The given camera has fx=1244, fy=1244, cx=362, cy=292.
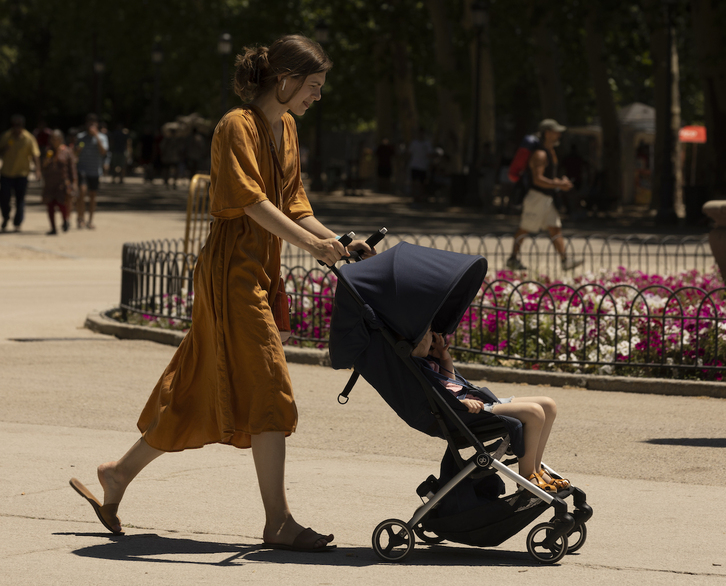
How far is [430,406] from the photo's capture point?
4586mm

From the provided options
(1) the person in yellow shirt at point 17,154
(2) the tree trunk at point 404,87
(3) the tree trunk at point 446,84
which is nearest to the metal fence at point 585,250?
(1) the person in yellow shirt at point 17,154

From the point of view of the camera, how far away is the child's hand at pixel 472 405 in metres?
4.50

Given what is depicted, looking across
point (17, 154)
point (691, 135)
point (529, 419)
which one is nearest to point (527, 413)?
point (529, 419)

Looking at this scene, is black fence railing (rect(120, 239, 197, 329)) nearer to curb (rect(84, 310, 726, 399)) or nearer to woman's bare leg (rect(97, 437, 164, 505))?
curb (rect(84, 310, 726, 399))

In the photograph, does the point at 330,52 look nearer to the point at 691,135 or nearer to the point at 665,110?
the point at 691,135

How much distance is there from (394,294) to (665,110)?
79.2 feet

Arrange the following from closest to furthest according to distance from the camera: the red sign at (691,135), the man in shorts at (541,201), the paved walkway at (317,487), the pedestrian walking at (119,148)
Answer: the paved walkway at (317,487) → the man in shorts at (541,201) → the red sign at (691,135) → the pedestrian walking at (119,148)

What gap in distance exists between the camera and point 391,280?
14.8 feet

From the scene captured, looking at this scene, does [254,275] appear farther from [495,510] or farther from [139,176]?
[139,176]

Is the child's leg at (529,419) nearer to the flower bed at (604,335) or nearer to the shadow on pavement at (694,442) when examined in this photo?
the shadow on pavement at (694,442)

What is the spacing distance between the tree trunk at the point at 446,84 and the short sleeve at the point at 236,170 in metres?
29.1

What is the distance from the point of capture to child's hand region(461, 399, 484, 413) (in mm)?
4500

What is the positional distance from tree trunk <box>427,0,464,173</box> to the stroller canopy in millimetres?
29172

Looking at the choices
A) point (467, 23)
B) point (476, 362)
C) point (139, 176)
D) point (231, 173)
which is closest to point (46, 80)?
point (139, 176)
